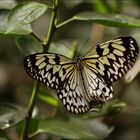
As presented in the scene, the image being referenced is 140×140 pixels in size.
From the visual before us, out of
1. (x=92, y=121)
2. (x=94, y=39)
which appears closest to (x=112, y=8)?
(x=94, y=39)

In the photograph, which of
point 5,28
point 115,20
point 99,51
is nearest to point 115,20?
point 115,20

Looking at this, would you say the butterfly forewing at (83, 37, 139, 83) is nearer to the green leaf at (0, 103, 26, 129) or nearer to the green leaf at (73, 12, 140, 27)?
the green leaf at (73, 12, 140, 27)

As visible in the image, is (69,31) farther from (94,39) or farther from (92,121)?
(92,121)

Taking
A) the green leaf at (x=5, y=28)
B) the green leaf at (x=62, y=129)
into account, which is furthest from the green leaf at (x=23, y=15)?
the green leaf at (x=62, y=129)

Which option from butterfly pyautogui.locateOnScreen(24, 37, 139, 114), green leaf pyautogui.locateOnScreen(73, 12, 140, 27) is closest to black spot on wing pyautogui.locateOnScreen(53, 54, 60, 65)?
butterfly pyautogui.locateOnScreen(24, 37, 139, 114)

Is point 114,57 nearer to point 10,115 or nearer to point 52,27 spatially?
point 52,27

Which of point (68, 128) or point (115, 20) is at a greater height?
point (115, 20)
